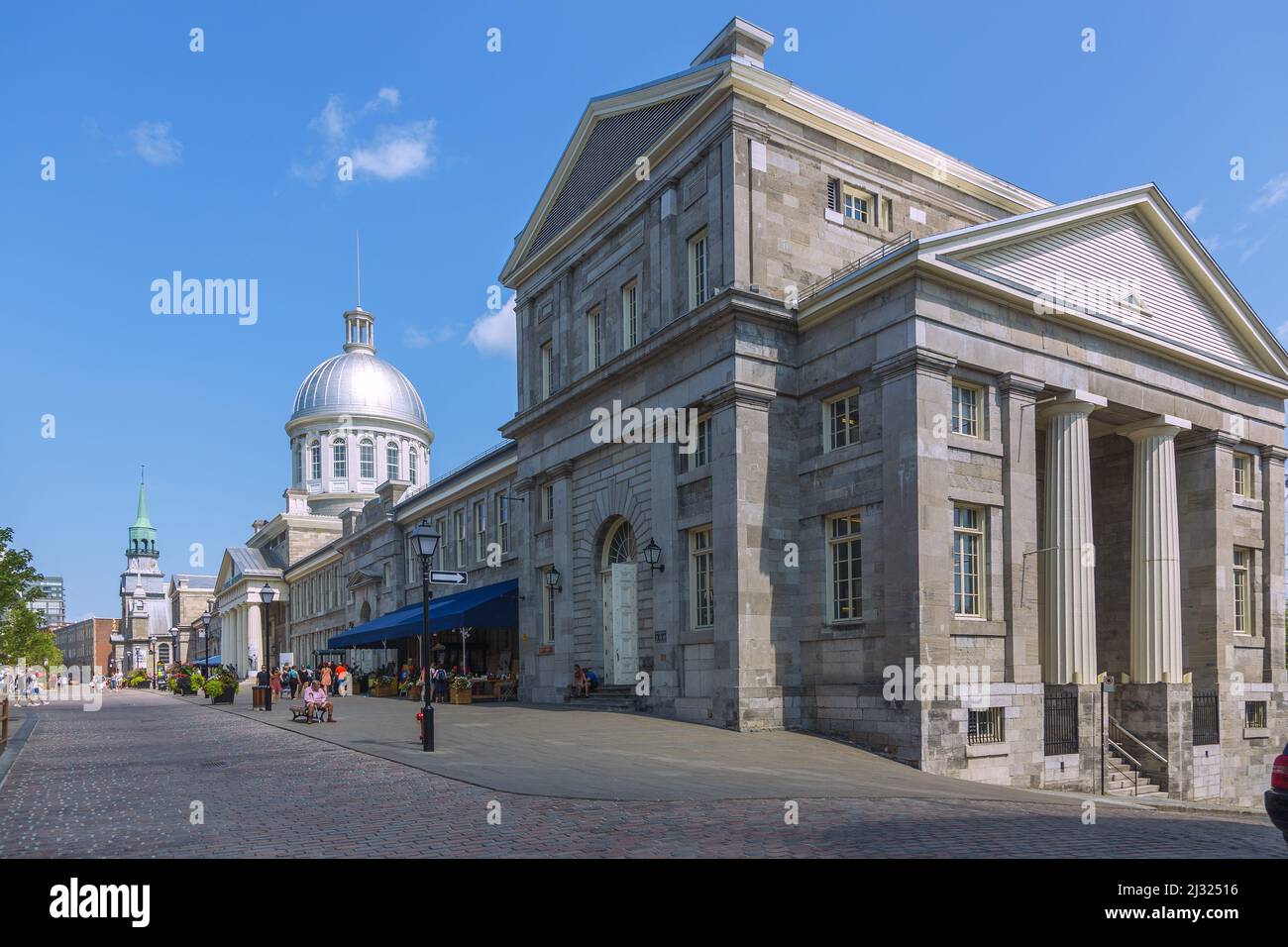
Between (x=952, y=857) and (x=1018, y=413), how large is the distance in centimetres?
1433

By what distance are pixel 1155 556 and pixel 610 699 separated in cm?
1390

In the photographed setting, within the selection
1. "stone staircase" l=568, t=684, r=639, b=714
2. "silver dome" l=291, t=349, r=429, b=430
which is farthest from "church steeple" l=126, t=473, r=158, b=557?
"stone staircase" l=568, t=684, r=639, b=714

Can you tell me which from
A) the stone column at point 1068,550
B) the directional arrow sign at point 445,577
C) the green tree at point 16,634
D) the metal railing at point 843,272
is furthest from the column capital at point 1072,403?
the green tree at point 16,634

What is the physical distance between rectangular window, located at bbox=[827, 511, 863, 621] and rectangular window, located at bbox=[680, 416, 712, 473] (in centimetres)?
331

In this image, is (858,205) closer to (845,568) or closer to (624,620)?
(845,568)

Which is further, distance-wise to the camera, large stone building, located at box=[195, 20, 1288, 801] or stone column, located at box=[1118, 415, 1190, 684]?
stone column, located at box=[1118, 415, 1190, 684]

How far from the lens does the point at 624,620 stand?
26922mm

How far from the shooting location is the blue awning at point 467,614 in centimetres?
3334

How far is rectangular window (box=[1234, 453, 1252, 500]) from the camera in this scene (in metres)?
28.5

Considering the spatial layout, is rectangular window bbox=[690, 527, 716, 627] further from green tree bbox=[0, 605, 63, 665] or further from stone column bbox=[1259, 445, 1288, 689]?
green tree bbox=[0, 605, 63, 665]

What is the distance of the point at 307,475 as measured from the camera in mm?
85500
